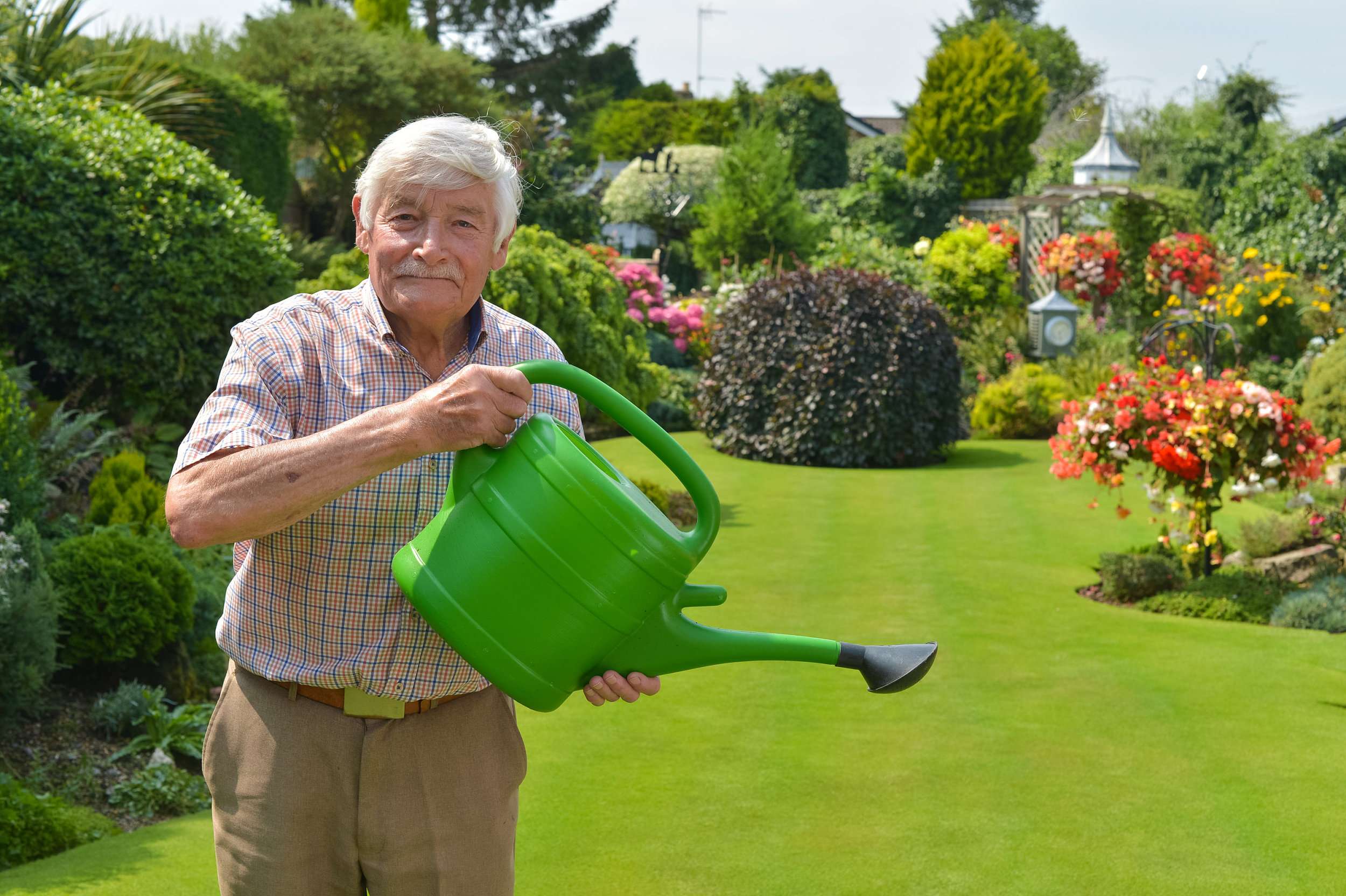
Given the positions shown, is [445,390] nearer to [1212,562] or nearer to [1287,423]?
[1287,423]

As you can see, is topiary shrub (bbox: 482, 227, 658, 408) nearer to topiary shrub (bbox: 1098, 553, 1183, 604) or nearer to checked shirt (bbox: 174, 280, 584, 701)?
topiary shrub (bbox: 1098, 553, 1183, 604)

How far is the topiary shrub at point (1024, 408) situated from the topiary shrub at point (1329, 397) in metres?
3.02

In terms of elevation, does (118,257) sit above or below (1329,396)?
above

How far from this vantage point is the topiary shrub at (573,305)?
9.42 metres

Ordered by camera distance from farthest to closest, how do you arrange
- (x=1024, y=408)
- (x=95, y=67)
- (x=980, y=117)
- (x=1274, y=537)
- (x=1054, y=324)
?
1. (x=980, y=117)
2. (x=1054, y=324)
3. (x=1024, y=408)
4. (x=95, y=67)
5. (x=1274, y=537)

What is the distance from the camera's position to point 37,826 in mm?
3580

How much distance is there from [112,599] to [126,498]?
3.62 feet

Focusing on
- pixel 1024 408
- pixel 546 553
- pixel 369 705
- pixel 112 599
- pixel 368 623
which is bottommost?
pixel 1024 408

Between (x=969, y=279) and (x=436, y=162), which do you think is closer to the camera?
(x=436, y=162)

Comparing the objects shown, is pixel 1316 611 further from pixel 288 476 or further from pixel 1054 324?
pixel 1054 324

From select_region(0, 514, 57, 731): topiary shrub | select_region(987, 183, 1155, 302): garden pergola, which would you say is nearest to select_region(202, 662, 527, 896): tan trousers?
select_region(0, 514, 57, 731): topiary shrub

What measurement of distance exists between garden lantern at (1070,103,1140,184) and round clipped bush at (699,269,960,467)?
1470 centimetres

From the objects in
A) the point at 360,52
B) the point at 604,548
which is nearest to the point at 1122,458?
the point at 604,548

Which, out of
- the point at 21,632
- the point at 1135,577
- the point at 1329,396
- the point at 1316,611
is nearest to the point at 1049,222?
the point at 1329,396
